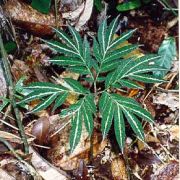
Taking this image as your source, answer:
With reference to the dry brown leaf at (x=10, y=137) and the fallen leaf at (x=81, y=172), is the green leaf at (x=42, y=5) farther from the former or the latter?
the fallen leaf at (x=81, y=172)

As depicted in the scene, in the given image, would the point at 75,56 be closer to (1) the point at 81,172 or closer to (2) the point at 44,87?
(2) the point at 44,87

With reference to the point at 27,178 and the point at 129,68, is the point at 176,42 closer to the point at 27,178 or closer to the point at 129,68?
the point at 129,68

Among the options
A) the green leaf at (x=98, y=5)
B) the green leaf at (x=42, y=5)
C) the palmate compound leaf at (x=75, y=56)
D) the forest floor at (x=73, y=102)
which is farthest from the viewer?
the green leaf at (x=98, y=5)

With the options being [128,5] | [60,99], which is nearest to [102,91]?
[60,99]

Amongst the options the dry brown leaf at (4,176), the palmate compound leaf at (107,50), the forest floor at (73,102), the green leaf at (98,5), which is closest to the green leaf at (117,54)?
the palmate compound leaf at (107,50)

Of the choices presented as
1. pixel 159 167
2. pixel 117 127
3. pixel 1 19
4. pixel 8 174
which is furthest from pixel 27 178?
pixel 1 19
